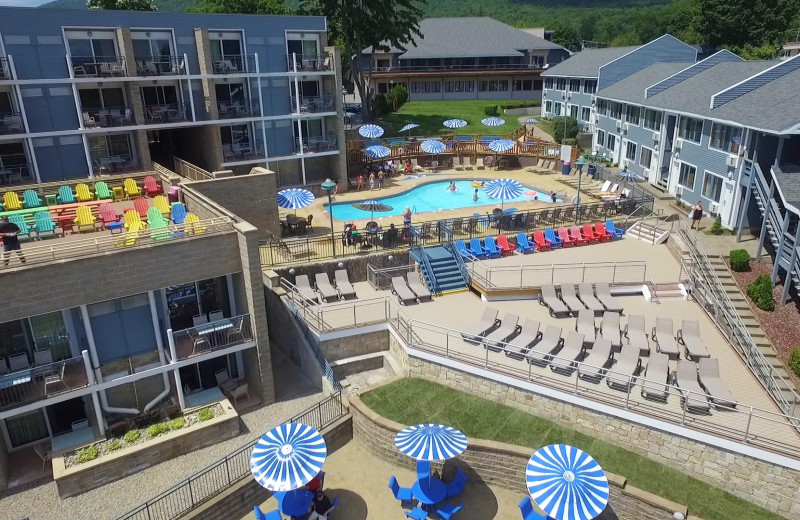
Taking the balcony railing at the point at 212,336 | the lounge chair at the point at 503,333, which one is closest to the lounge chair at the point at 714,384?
the lounge chair at the point at 503,333

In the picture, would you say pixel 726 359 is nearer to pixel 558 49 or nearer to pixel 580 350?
pixel 580 350

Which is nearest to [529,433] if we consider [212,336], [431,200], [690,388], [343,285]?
[690,388]

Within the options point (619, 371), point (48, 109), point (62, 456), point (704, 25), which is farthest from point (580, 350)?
point (704, 25)

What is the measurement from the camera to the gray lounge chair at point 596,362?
15.8 m

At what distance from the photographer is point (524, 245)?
82.4ft

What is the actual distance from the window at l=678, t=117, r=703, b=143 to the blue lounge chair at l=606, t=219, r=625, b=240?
7717 mm

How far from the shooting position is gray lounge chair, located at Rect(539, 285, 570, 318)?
20328mm

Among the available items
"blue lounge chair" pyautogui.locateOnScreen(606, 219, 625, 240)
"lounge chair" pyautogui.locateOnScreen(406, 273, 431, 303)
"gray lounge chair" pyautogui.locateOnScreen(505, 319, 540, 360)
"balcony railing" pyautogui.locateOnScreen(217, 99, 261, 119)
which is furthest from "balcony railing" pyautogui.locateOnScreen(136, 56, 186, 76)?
"blue lounge chair" pyautogui.locateOnScreen(606, 219, 625, 240)

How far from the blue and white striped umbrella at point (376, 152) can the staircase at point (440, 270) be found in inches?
622

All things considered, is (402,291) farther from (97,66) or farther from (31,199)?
(97,66)

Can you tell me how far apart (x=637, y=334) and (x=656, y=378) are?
9.94ft

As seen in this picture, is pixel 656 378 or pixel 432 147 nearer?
pixel 656 378

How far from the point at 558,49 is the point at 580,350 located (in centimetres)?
7045

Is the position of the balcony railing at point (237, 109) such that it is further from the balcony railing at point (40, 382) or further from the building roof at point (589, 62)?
the building roof at point (589, 62)
